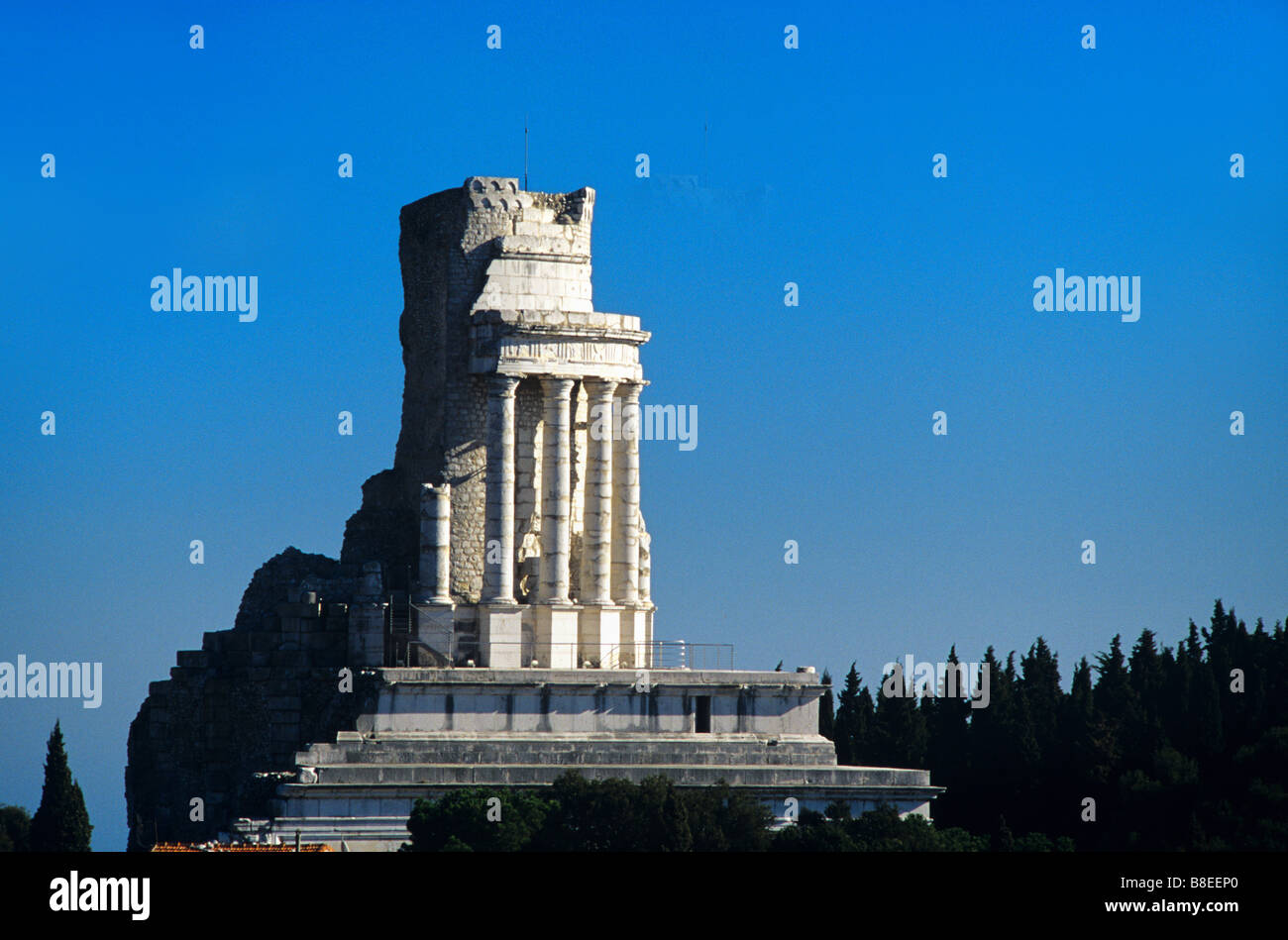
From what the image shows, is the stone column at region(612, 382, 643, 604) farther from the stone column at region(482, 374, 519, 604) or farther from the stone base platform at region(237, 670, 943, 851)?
the stone base platform at region(237, 670, 943, 851)

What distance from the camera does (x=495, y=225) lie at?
84.8 metres

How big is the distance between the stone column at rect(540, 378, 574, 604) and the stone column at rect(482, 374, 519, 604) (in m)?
1.00

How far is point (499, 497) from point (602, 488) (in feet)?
10.3

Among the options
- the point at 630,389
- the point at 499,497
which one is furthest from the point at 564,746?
the point at 630,389

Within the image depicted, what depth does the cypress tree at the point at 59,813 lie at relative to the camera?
8494 centimetres

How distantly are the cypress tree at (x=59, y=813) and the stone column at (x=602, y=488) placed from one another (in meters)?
16.8

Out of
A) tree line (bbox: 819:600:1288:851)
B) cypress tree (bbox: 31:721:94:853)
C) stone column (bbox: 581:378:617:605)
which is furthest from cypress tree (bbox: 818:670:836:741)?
cypress tree (bbox: 31:721:94:853)

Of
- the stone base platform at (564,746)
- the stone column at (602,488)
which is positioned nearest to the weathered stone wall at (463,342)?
the stone column at (602,488)

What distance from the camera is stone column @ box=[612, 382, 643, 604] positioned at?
83.4m

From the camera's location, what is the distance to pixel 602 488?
82875 millimetres

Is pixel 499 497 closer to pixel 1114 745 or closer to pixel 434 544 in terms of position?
pixel 434 544
